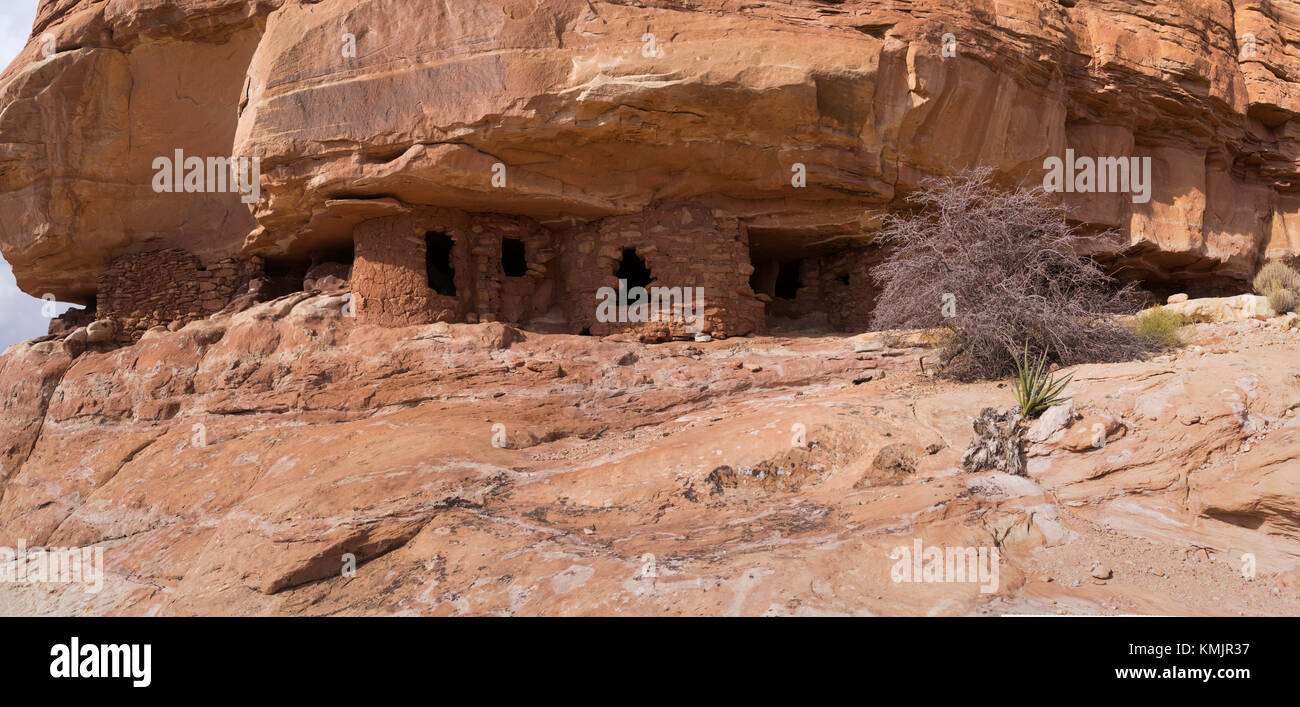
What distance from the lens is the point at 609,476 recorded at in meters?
5.68

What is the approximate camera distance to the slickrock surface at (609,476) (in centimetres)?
381

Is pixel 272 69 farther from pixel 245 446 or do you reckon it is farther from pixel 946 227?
pixel 946 227

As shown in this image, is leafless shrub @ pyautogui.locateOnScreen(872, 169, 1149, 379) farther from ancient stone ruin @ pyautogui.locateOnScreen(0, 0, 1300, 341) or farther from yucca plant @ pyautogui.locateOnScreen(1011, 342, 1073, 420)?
ancient stone ruin @ pyautogui.locateOnScreen(0, 0, 1300, 341)

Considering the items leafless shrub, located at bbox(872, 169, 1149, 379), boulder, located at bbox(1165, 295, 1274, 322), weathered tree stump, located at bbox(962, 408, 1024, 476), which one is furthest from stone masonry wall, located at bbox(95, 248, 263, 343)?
boulder, located at bbox(1165, 295, 1274, 322)

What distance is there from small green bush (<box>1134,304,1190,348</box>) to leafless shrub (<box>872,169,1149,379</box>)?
0.26 m

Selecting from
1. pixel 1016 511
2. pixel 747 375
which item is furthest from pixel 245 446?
pixel 1016 511

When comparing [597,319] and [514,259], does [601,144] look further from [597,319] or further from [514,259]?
[514,259]

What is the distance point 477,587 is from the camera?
4.21 meters

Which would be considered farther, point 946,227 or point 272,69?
point 272,69

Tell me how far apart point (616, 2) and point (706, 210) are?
2.48 m

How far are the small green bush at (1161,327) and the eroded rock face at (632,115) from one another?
1599 mm

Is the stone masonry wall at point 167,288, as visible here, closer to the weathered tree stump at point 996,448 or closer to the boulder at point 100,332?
the boulder at point 100,332

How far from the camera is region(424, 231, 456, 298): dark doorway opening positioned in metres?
9.67

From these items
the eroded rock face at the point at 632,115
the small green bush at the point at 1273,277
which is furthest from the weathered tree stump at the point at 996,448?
the small green bush at the point at 1273,277
